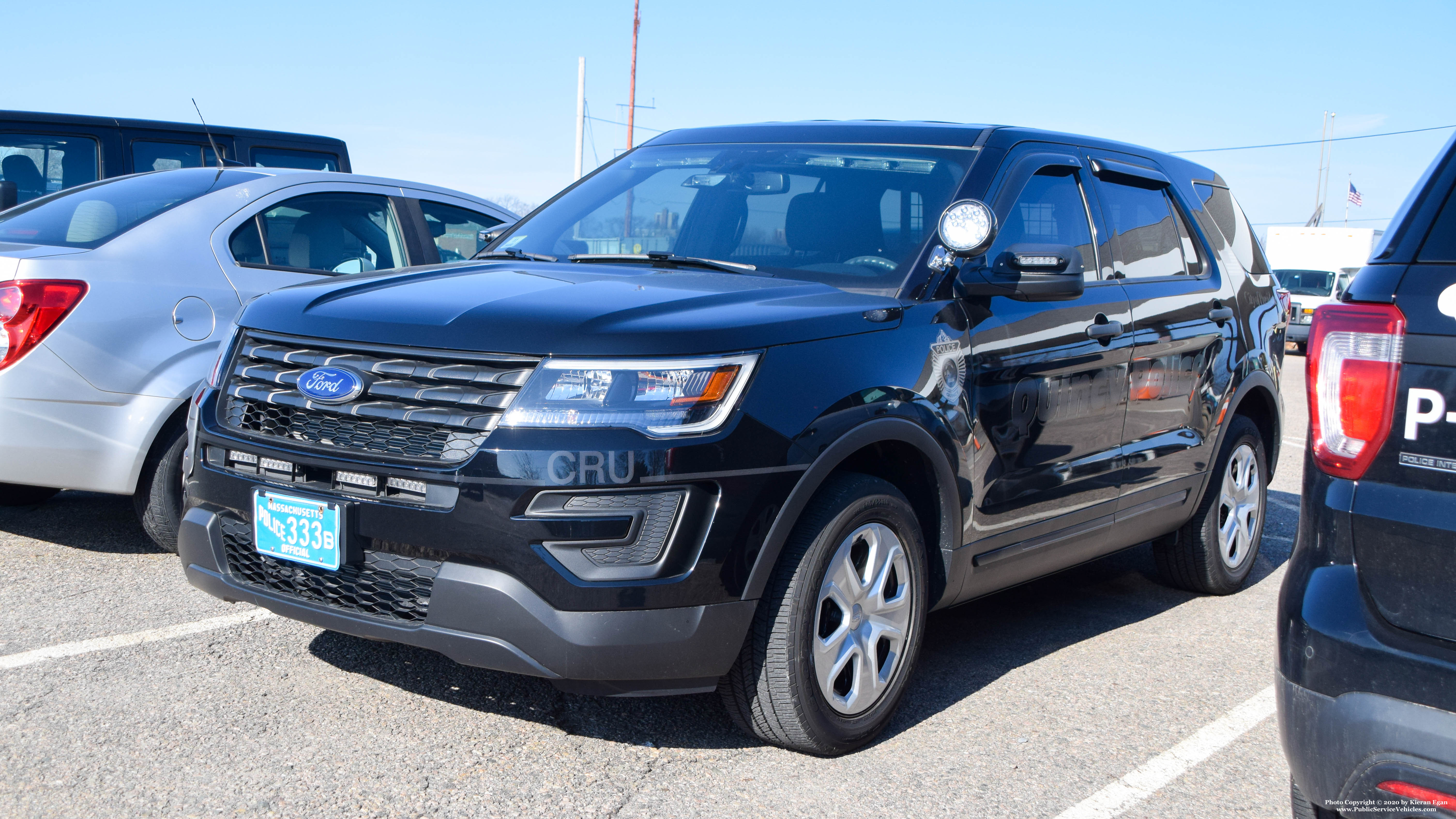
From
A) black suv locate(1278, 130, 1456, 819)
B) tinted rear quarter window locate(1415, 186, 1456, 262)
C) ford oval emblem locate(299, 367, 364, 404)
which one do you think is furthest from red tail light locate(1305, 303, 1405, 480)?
ford oval emblem locate(299, 367, 364, 404)

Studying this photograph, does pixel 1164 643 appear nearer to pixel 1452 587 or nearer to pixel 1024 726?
pixel 1024 726

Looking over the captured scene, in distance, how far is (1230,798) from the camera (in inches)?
128

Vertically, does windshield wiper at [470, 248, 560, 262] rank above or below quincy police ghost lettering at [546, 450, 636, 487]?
above

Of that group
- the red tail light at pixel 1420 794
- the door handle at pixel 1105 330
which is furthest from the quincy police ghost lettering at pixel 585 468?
the door handle at pixel 1105 330

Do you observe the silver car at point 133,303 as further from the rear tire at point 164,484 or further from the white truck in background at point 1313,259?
the white truck in background at point 1313,259

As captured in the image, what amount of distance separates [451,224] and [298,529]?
11.4 feet

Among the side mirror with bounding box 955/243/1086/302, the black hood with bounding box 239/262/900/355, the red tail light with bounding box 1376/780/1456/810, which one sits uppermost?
the side mirror with bounding box 955/243/1086/302

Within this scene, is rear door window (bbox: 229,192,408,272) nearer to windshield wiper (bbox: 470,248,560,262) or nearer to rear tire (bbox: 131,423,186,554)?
rear tire (bbox: 131,423,186,554)

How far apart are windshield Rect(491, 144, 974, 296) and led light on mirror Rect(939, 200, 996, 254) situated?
6.7 inches

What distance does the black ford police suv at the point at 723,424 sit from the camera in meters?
2.91

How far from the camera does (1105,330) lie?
4.30 m

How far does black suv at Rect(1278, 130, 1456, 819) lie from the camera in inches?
82.4

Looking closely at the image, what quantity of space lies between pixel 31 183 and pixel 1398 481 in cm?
912

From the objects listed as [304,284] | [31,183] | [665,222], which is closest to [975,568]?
[665,222]
